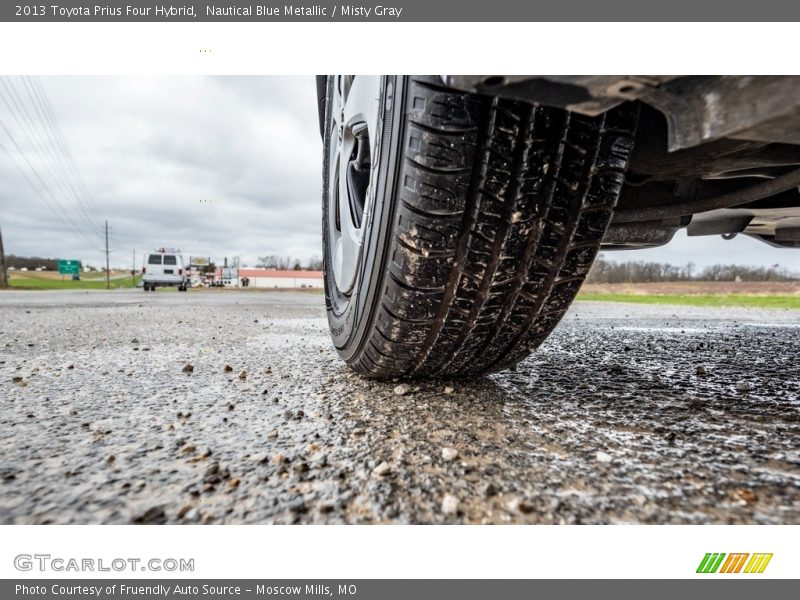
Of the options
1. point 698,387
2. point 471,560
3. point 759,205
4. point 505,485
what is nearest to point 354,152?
point 505,485

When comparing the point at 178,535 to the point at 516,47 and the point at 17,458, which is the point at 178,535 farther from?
the point at 516,47

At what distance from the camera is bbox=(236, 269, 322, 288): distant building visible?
29531 mm

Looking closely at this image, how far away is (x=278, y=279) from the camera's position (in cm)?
3108

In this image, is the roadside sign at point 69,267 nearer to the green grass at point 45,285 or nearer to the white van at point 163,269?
the green grass at point 45,285

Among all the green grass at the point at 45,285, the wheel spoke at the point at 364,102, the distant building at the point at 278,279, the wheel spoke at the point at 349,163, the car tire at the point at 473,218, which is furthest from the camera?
the distant building at the point at 278,279

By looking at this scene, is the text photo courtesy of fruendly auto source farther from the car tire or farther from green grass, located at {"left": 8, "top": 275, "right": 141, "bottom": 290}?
green grass, located at {"left": 8, "top": 275, "right": 141, "bottom": 290}

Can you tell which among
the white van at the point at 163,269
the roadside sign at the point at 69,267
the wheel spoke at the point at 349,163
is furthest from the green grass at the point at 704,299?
the roadside sign at the point at 69,267

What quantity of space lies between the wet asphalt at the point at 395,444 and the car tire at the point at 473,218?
226 millimetres

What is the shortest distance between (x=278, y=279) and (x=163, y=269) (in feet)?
52.8

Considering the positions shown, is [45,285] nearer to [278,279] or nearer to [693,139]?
[278,279]

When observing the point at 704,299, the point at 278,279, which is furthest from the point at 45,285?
the point at 704,299

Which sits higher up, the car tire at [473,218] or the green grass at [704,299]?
the car tire at [473,218]

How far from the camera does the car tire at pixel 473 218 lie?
0.83 metres

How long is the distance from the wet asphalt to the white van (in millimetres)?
14754
